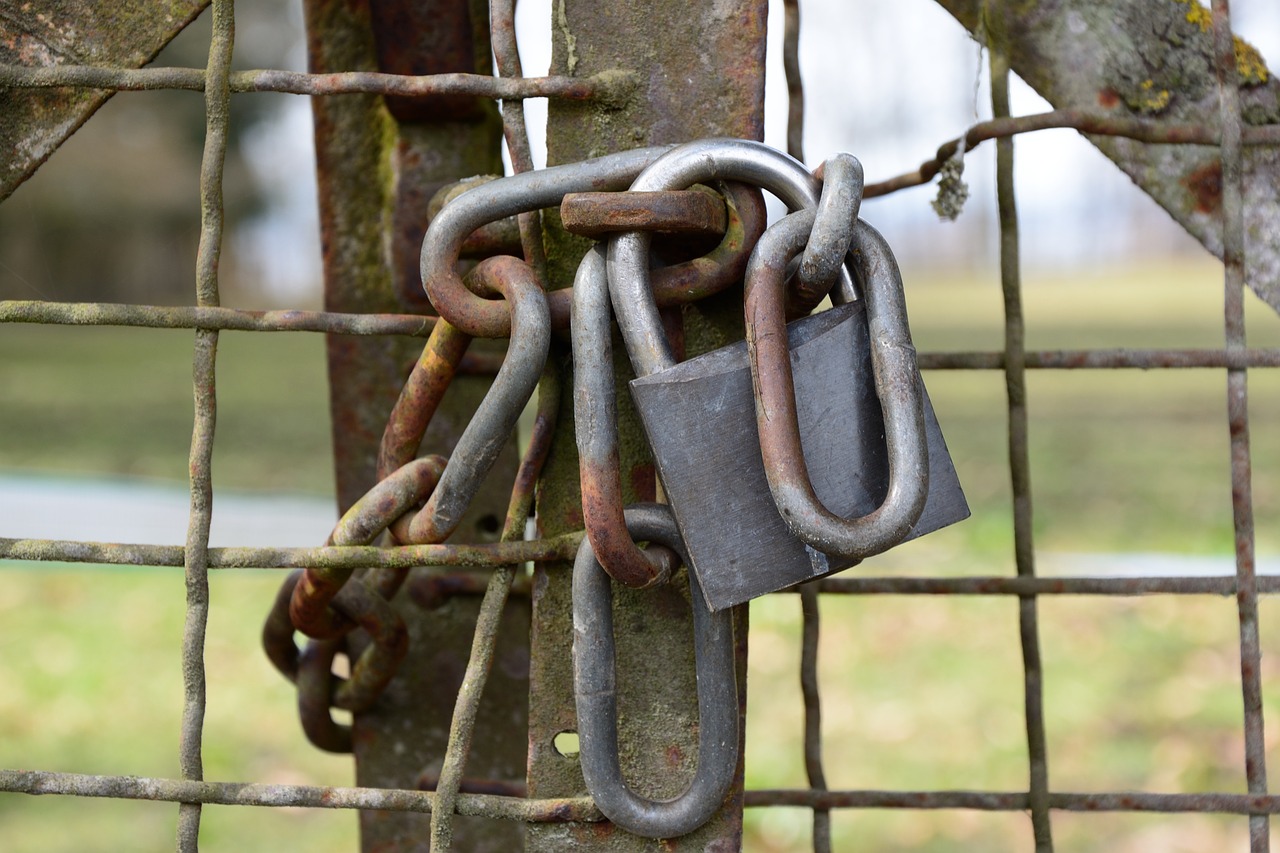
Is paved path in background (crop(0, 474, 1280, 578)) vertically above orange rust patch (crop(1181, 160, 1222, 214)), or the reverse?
orange rust patch (crop(1181, 160, 1222, 214))

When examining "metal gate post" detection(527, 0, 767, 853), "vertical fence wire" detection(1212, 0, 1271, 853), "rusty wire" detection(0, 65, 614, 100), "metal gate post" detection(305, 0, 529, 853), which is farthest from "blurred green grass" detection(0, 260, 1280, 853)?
"rusty wire" detection(0, 65, 614, 100)

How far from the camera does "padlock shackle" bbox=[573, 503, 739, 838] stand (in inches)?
27.9

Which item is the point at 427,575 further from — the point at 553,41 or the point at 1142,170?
the point at 1142,170

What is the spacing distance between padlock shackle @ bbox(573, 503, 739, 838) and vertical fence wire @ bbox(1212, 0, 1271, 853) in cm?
46

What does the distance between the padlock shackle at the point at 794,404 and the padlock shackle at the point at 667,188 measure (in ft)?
0.09

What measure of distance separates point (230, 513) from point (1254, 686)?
15.9 ft

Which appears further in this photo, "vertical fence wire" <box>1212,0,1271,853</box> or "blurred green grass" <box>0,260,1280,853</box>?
"blurred green grass" <box>0,260,1280,853</box>

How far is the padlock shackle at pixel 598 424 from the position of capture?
0.67m

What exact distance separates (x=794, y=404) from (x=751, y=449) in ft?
0.15

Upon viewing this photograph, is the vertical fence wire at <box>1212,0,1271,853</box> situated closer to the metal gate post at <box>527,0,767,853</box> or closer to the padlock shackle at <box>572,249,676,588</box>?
the metal gate post at <box>527,0,767,853</box>

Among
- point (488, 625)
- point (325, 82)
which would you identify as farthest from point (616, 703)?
point (325, 82)

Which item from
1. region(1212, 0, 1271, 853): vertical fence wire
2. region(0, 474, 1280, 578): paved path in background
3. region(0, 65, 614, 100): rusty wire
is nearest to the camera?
region(0, 65, 614, 100): rusty wire

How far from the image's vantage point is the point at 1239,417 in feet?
3.08

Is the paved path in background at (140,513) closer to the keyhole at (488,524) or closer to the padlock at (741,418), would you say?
the keyhole at (488,524)
